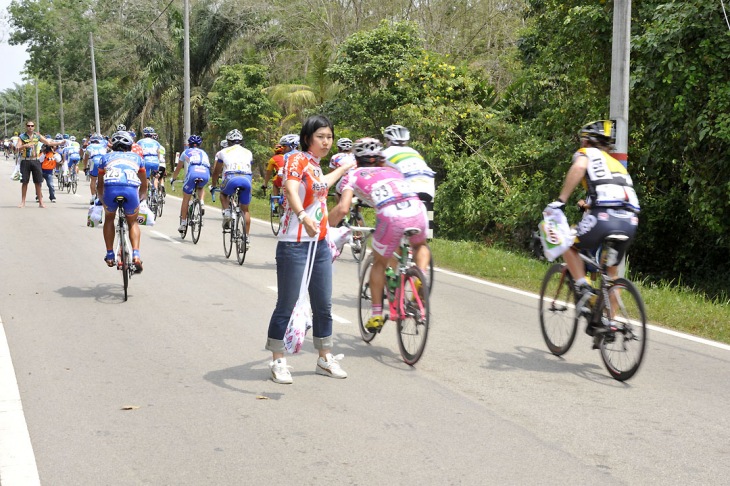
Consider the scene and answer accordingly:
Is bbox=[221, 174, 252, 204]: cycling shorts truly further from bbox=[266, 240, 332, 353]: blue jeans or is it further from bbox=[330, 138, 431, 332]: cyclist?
bbox=[266, 240, 332, 353]: blue jeans

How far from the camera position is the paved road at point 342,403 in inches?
190

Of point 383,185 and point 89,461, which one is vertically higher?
point 383,185

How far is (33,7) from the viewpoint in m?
79.9

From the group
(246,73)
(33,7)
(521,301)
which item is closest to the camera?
(521,301)

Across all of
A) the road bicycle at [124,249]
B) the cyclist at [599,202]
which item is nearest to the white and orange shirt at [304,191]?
the cyclist at [599,202]

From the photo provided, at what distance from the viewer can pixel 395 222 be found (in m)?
7.34

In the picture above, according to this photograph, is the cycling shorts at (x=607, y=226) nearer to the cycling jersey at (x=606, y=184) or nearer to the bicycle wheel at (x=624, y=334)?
the cycling jersey at (x=606, y=184)

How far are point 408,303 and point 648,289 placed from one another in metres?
5.73

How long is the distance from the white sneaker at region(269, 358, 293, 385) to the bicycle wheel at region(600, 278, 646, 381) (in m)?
2.47

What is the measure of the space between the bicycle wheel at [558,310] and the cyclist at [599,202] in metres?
0.24

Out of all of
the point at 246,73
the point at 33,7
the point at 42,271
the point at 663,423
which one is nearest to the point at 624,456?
the point at 663,423

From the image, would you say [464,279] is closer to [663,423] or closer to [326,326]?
[326,326]

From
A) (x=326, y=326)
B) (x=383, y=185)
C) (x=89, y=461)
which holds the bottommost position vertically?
(x=89, y=461)

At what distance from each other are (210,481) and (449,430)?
5.28ft
